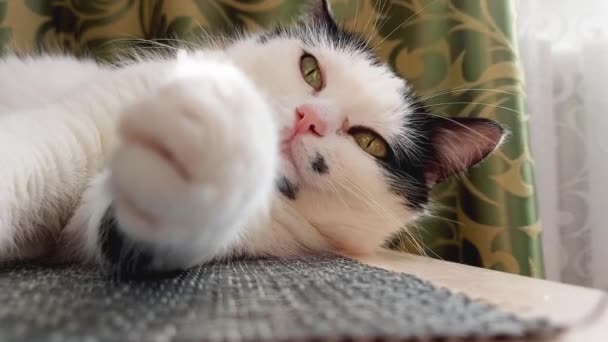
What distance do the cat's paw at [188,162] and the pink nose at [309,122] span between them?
0.42 metres

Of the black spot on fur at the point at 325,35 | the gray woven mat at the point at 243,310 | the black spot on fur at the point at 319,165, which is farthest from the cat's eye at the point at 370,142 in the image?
the gray woven mat at the point at 243,310

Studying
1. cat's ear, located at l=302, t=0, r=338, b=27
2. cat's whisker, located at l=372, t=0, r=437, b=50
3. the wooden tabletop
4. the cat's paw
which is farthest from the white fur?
cat's whisker, located at l=372, t=0, r=437, b=50

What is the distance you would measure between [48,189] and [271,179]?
43 cm

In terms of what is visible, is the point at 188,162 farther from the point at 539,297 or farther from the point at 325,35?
the point at 325,35

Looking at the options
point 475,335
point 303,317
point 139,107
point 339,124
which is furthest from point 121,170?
point 339,124

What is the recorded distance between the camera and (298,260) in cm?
85

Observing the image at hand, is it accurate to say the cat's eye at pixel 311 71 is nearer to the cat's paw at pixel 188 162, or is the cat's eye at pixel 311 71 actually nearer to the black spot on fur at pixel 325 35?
the black spot on fur at pixel 325 35

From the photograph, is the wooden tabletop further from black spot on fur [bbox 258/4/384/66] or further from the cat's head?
black spot on fur [bbox 258/4/384/66]

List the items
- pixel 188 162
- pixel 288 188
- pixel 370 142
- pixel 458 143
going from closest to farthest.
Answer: pixel 188 162
pixel 288 188
pixel 370 142
pixel 458 143

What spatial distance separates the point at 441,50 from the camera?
1.52 metres

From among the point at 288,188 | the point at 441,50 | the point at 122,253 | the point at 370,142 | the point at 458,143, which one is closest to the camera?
the point at 122,253

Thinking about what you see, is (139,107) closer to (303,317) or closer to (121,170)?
(121,170)

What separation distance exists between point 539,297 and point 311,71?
0.66m

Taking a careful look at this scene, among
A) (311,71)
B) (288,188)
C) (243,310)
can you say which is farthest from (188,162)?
(311,71)
